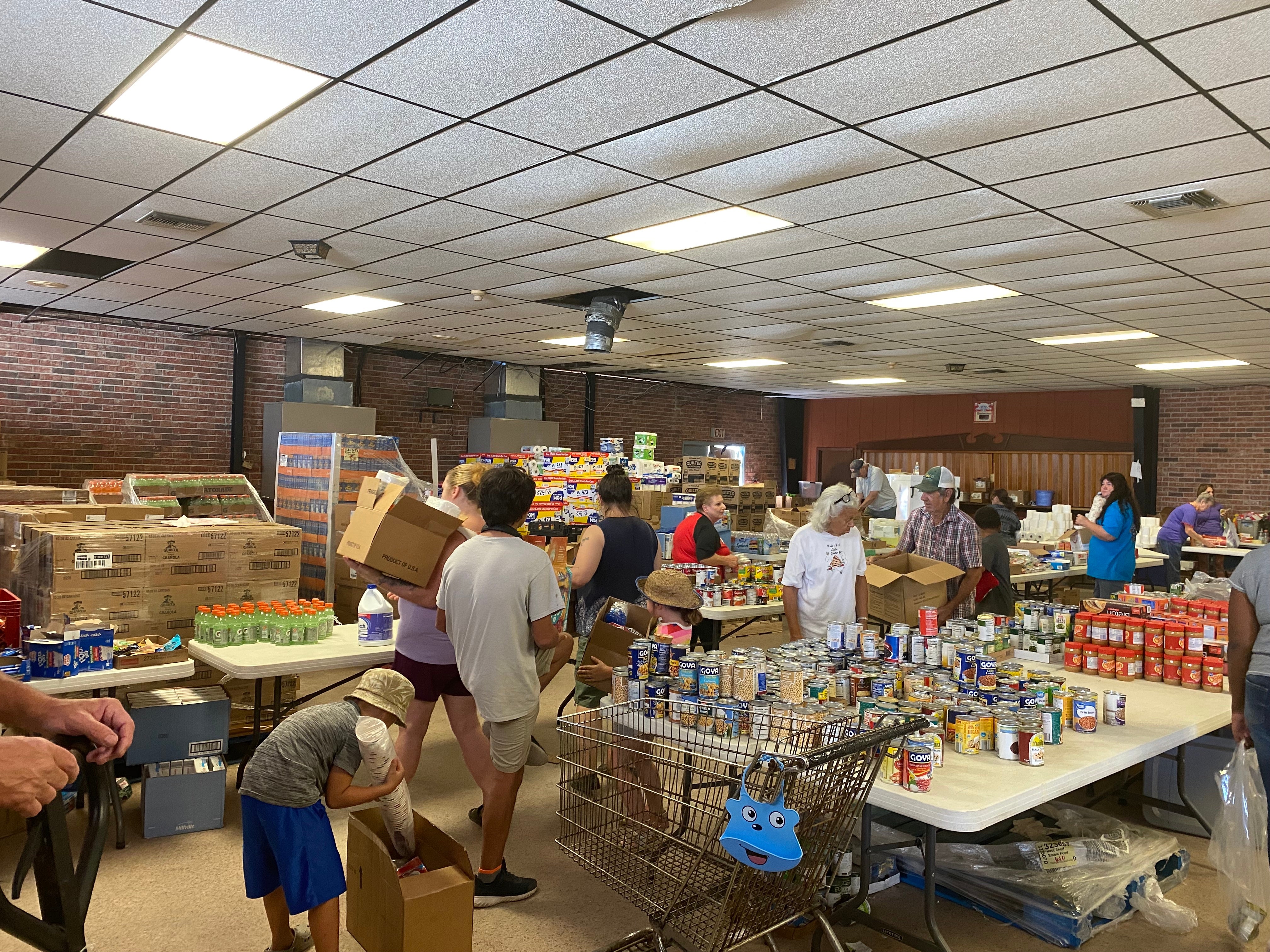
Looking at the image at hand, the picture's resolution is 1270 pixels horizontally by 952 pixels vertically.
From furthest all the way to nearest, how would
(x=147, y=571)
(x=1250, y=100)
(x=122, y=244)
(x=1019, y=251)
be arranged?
1. (x=122, y=244)
2. (x=1019, y=251)
3. (x=147, y=571)
4. (x=1250, y=100)

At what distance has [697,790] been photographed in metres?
2.14

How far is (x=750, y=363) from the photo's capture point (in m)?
10.6

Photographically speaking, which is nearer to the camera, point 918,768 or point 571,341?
point 918,768

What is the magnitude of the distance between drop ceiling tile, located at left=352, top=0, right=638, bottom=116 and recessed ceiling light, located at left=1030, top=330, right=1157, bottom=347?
6372mm

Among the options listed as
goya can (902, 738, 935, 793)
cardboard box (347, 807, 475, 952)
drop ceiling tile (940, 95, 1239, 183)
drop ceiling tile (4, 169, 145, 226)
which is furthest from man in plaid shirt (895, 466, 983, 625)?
drop ceiling tile (4, 169, 145, 226)

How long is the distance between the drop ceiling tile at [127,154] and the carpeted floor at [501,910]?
287 cm

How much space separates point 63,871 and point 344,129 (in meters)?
2.82

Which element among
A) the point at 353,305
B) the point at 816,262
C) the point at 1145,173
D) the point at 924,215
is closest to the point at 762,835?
the point at 1145,173

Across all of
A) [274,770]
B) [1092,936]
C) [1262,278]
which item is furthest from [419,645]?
[1262,278]

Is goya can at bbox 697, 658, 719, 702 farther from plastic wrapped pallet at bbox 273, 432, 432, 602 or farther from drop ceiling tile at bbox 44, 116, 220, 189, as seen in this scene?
plastic wrapped pallet at bbox 273, 432, 432, 602

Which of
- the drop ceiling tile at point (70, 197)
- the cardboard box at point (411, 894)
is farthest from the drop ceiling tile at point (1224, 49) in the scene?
the drop ceiling tile at point (70, 197)

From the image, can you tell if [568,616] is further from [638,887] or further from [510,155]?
[638,887]

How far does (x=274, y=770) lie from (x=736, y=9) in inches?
99.2

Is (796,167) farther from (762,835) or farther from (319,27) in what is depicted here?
(762,835)
